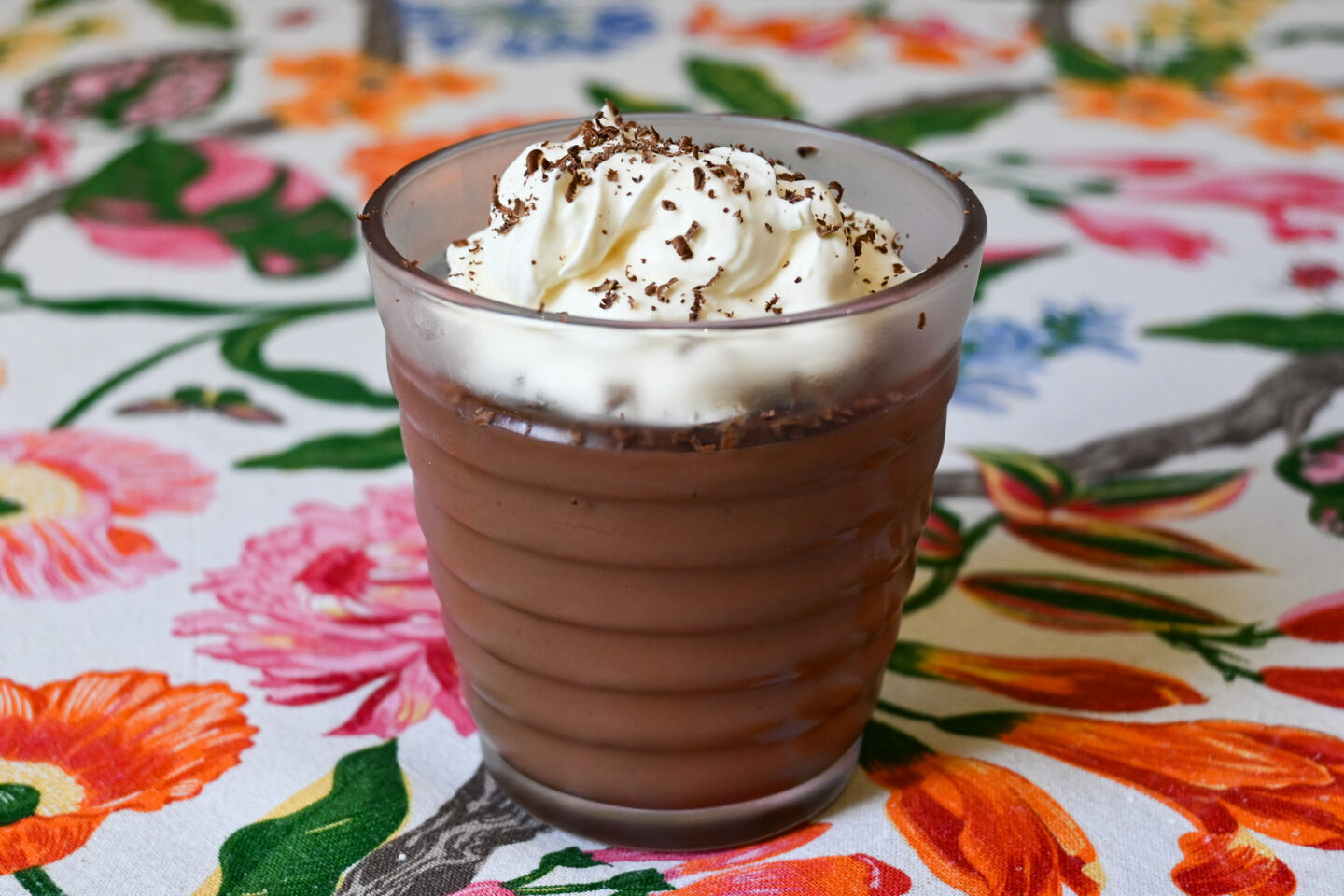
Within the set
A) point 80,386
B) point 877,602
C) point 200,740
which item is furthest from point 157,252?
point 877,602

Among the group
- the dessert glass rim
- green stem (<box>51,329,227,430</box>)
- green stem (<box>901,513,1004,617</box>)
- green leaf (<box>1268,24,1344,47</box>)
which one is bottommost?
green stem (<box>51,329,227,430</box>)

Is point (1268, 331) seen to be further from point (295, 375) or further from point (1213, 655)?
point (295, 375)


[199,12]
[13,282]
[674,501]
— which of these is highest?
[674,501]

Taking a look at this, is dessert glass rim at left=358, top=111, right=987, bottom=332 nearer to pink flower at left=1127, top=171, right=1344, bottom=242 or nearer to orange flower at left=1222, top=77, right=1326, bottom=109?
pink flower at left=1127, top=171, right=1344, bottom=242

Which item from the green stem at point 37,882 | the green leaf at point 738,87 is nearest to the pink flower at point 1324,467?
the green leaf at point 738,87

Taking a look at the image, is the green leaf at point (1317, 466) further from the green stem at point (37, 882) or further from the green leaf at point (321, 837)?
the green stem at point (37, 882)

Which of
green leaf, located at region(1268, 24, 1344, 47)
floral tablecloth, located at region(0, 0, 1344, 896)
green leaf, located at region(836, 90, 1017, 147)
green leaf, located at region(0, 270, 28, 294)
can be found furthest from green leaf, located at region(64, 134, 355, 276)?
green leaf, located at region(1268, 24, 1344, 47)

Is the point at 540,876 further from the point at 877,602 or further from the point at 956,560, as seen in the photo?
the point at 956,560

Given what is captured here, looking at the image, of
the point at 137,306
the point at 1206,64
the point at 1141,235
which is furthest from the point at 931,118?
the point at 137,306
